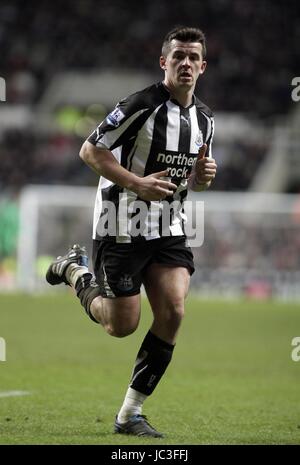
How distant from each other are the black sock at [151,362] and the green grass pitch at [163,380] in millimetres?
342

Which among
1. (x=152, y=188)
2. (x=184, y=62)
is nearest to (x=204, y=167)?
(x=152, y=188)

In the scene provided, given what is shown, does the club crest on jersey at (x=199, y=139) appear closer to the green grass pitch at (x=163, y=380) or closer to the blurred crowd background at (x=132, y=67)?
the green grass pitch at (x=163, y=380)

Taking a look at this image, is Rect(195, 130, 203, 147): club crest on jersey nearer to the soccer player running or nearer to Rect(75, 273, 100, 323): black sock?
the soccer player running

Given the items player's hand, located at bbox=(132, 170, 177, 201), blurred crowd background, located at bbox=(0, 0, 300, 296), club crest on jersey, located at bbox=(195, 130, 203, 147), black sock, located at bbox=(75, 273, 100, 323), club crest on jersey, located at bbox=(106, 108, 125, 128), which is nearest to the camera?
player's hand, located at bbox=(132, 170, 177, 201)

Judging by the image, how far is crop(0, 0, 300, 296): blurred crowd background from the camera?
2970 centimetres

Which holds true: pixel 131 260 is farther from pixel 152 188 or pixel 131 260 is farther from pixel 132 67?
pixel 132 67

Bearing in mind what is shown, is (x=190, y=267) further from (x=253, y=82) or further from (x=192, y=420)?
(x=253, y=82)

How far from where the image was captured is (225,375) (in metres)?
9.83

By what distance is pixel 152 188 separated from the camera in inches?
224

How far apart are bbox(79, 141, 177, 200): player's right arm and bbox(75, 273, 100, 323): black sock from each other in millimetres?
810

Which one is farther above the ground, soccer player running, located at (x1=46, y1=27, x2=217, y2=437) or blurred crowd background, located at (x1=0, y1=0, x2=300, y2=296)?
blurred crowd background, located at (x1=0, y1=0, x2=300, y2=296)

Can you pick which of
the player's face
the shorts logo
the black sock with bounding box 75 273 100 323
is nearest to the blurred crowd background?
the black sock with bounding box 75 273 100 323
